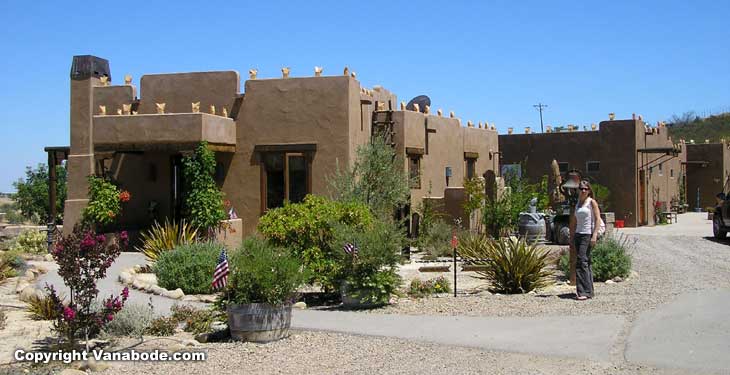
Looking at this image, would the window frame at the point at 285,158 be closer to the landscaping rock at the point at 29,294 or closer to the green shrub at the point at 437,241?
the green shrub at the point at 437,241

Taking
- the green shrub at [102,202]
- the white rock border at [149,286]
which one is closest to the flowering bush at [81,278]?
→ the white rock border at [149,286]

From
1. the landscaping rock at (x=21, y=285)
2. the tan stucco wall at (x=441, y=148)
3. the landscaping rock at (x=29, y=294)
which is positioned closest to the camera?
the landscaping rock at (x=29, y=294)

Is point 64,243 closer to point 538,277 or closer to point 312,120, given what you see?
point 538,277

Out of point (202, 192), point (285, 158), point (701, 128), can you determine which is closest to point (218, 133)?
point (202, 192)

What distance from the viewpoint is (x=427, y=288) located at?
13.7 m

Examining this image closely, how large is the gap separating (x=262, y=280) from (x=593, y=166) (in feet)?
100

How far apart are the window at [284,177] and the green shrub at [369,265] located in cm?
969

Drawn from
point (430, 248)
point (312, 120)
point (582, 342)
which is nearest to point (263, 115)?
point (312, 120)

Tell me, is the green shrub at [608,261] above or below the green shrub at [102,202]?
below

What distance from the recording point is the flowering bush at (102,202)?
21766 mm

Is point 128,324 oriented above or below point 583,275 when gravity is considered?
below

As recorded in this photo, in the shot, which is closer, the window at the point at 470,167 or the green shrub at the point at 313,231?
the green shrub at the point at 313,231

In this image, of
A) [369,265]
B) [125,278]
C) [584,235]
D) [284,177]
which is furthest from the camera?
[284,177]

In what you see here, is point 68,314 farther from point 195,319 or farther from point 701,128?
point 701,128
